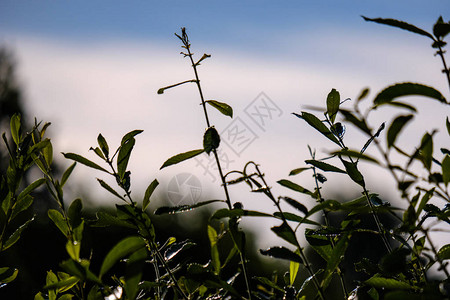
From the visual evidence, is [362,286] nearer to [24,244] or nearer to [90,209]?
[24,244]

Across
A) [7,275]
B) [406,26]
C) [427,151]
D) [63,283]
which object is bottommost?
[7,275]

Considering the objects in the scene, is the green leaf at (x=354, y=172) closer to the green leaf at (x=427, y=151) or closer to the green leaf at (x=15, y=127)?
the green leaf at (x=427, y=151)

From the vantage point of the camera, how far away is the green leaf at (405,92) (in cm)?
79

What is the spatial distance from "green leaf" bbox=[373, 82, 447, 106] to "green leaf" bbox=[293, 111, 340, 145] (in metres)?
0.40

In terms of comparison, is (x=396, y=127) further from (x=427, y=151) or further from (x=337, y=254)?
(x=337, y=254)

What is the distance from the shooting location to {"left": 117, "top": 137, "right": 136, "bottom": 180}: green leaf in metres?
1.26

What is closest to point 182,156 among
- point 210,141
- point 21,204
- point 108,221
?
point 210,141

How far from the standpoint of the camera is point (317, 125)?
1.22 metres

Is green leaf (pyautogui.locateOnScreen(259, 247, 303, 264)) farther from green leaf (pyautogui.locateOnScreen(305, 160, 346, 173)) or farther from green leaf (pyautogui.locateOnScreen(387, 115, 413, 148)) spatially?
green leaf (pyautogui.locateOnScreen(387, 115, 413, 148))

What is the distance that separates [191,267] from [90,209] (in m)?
23.8

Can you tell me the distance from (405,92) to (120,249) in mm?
568

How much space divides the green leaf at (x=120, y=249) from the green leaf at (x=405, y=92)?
1.64ft

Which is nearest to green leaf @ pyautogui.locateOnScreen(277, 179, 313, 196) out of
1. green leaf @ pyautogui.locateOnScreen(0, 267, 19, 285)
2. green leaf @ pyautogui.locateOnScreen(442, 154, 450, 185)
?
green leaf @ pyautogui.locateOnScreen(442, 154, 450, 185)

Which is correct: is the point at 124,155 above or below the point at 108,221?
above
